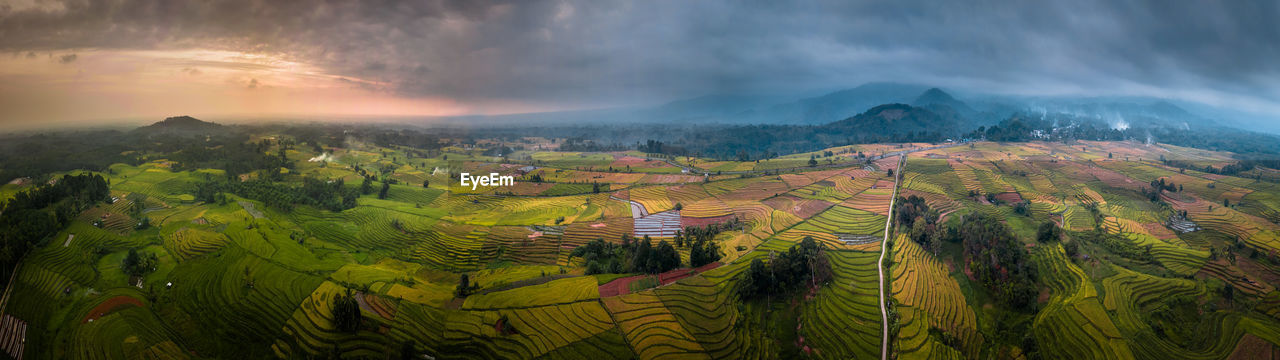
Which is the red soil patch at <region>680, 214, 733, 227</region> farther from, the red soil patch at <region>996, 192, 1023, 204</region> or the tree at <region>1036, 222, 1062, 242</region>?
the red soil patch at <region>996, 192, 1023, 204</region>

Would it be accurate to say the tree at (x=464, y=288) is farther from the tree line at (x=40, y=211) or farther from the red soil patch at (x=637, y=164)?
the red soil patch at (x=637, y=164)

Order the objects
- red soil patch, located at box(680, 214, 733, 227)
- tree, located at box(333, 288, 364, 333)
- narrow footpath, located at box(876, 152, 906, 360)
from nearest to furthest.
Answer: tree, located at box(333, 288, 364, 333)
narrow footpath, located at box(876, 152, 906, 360)
red soil patch, located at box(680, 214, 733, 227)

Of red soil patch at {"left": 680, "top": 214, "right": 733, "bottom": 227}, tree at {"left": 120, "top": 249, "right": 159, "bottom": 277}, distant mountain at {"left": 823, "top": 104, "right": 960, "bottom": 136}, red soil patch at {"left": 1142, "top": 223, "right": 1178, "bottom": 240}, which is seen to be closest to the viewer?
tree at {"left": 120, "top": 249, "right": 159, "bottom": 277}

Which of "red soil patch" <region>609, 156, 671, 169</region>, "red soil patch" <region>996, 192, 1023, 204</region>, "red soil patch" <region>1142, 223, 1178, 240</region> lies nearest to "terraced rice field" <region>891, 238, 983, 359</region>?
"red soil patch" <region>1142, 223, 1178, 240</region>

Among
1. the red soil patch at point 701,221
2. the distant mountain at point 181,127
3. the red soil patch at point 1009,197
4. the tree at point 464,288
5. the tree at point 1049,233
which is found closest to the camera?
the tree at point 464,288

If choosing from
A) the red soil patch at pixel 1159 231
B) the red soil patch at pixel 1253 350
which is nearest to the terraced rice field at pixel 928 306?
the red soil patch at pixel 1253 350

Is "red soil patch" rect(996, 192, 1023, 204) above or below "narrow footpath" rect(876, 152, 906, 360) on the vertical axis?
above
